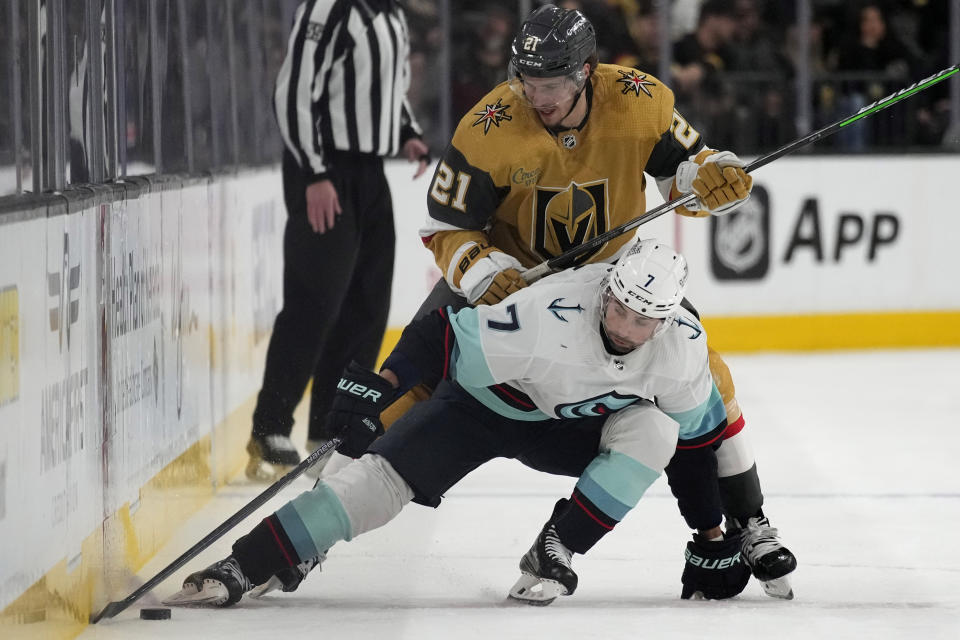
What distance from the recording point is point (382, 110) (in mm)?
4504

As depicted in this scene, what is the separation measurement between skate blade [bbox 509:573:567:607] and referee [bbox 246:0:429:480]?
1439 millimetres

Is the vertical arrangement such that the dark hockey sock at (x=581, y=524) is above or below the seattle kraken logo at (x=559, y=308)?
below

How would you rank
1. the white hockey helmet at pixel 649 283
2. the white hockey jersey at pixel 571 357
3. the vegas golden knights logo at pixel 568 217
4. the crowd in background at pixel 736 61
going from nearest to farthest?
the white hockey helmet at pixel 649 283 < the white hockey jersey at pixel 571 357 < the vegas golden knights logo at pixel 568 217 < the crowd in background at pixel 736 61

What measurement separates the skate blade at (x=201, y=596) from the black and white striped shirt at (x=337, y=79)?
179 centimetres

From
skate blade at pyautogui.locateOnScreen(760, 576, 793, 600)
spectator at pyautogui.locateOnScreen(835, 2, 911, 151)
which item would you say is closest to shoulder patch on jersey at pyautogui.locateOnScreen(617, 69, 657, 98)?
skate blade at pyautogui.locateOnScreen(760, 576, 793, 600)

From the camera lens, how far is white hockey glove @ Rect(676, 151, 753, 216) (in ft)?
10.2

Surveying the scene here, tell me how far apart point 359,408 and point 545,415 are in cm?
41

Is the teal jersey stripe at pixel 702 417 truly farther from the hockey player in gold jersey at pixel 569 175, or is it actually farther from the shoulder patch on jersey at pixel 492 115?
the shoulder patch on jersey at pixel 492 115

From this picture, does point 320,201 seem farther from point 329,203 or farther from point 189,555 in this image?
point 189,555

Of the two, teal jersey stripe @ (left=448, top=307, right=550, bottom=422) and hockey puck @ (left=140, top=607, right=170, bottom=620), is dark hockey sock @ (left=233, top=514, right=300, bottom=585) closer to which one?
hockey puck @ (left=140, top=607, right=170, bottom=620)

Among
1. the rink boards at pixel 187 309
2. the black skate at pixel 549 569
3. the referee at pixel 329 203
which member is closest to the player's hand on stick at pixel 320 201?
the referee at pixel 329 203

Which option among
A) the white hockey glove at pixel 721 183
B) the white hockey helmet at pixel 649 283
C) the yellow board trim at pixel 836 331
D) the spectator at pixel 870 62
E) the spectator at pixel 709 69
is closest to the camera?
the white hockey helmet at pixel 649 283

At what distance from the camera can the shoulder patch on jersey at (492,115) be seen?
3184mm

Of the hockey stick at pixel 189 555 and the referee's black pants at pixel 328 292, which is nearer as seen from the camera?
the hockey stick at pixel 189 555
